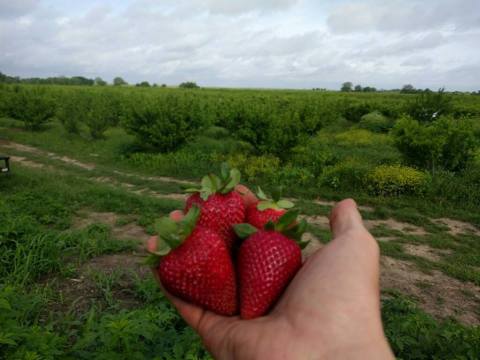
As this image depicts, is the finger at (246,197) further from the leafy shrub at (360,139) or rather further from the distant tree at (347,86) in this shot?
the distant tree at (347,86)

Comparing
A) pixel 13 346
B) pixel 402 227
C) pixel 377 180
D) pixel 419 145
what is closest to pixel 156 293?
pixel 13 346

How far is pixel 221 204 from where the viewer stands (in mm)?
1856

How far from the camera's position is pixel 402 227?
7.27m

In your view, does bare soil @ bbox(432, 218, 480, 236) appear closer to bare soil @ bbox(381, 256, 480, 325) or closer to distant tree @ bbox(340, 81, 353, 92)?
bare soil @ bbox(381, 256, 480, 325)

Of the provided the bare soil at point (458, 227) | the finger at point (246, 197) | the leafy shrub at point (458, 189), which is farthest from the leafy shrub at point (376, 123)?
the finger at point (246, 197)

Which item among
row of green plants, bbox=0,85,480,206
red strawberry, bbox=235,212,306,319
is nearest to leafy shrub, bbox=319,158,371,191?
row of green plants, bbox=0,85,480,206

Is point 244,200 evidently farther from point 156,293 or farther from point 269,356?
point 156,293

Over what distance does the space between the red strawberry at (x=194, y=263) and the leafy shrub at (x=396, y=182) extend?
785cm

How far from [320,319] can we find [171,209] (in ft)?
20.0

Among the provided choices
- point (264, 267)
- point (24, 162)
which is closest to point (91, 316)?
point (264, 267)

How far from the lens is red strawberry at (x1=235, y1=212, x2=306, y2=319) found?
1635 mm

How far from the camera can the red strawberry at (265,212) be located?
1.89m

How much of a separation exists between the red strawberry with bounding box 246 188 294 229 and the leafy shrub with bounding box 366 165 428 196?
24.4ft

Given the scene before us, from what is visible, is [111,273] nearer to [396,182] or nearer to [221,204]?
[221,204]
